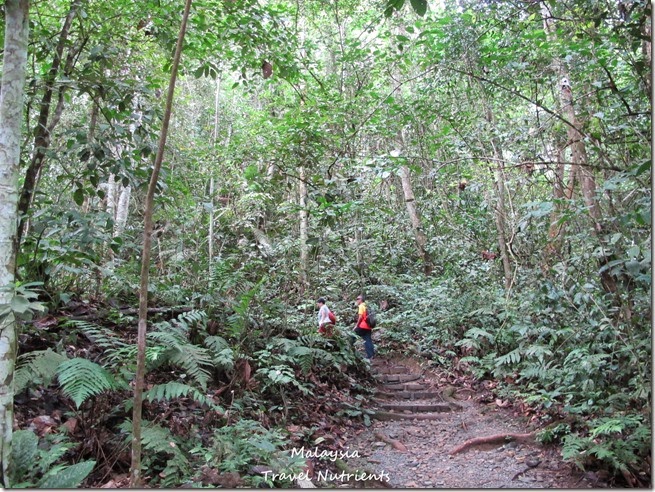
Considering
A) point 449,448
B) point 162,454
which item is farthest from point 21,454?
point 449,448

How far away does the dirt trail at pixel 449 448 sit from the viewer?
4.67m

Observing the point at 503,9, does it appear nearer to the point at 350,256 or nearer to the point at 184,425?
the point at 184,425

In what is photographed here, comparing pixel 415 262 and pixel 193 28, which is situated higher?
pixel 193 28

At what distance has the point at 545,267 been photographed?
257 inches

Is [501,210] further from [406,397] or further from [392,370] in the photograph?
[406,397]

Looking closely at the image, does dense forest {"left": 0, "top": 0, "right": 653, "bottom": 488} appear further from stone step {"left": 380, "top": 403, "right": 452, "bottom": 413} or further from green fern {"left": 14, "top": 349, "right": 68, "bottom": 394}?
stone step {"left": 380, "top": 403, "right": 452, "bottom": 413}

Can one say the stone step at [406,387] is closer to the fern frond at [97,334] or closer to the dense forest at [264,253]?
the dense forest at [264,253]

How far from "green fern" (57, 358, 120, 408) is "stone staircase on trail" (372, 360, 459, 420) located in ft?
14.7

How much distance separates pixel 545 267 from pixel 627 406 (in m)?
2.22

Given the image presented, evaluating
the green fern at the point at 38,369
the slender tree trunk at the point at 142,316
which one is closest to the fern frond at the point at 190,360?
the green fern at the point at 38,369

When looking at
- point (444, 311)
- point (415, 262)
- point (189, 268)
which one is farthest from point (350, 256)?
point (189, 268)

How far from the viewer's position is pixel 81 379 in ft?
11.1

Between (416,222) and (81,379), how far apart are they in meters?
12.8

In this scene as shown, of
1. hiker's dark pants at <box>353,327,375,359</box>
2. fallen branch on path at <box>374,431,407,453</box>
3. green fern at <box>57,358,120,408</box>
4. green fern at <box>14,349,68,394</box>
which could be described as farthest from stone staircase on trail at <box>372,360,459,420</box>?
green fern at <box>14,349,68,394</box>
